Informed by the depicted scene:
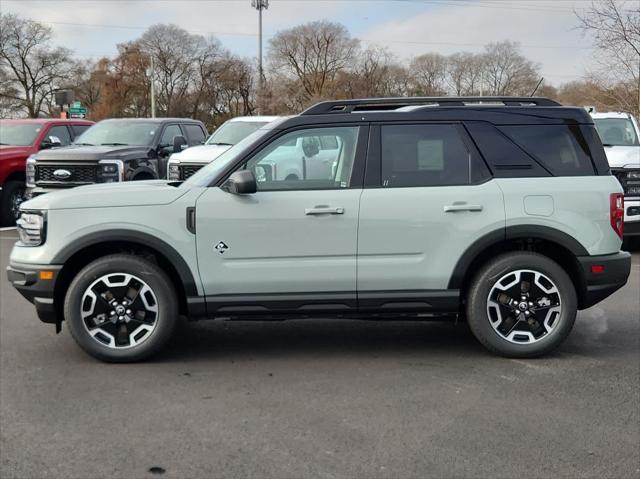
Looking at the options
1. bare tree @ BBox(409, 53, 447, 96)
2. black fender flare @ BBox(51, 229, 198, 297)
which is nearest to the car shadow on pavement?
black fender flare @ BBox(51, 229, 198, 297)

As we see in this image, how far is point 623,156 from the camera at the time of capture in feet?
34.7

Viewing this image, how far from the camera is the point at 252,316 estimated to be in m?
5.12

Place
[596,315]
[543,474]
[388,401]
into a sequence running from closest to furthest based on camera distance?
[543,474], [388,401], [596,315]

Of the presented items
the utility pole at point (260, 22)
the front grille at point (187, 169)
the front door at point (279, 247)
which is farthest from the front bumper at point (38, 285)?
the utility pole at point (260, 22)

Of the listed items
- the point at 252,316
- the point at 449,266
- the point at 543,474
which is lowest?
the point at 543,474

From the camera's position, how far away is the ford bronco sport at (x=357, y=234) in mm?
4992

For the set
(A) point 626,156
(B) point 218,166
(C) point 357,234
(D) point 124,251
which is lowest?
(D) point 124,251

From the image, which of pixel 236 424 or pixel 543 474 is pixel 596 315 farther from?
pixel 236 424

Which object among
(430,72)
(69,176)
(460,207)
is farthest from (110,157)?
(430,72)

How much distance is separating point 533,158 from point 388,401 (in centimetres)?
216

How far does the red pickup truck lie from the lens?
13.1m

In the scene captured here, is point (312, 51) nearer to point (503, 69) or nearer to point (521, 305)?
point (503, 69)

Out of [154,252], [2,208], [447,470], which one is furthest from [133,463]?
[2,208]

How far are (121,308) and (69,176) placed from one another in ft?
23.3
